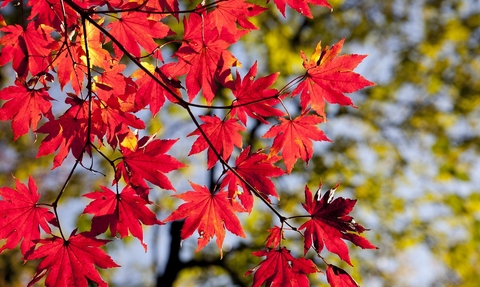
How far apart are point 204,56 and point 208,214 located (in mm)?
551

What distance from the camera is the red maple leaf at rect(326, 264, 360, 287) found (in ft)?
4.15

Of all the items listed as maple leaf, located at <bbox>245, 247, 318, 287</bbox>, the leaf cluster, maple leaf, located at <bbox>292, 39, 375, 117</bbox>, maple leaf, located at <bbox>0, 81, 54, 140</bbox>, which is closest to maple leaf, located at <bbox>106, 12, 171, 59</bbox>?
the leaf cluster

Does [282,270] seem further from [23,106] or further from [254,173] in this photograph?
[23,106]

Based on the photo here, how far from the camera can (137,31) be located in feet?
5.34

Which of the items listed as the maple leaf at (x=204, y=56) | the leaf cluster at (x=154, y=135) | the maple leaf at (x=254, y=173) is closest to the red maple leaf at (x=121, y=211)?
the leaf cluster at (x=154, y=135)

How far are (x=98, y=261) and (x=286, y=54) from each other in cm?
665

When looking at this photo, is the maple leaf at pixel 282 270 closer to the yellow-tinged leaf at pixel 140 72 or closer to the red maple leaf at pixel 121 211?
the red maple leaf at pixel 121 211

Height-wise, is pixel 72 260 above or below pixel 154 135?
below

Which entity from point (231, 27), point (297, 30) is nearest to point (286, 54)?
point (297, 30)

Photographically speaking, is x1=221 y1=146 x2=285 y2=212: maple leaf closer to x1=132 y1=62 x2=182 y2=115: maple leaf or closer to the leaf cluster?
the leaf cluster

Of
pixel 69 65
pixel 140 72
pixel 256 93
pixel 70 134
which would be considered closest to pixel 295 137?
pixel 256 93

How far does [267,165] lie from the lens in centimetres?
145

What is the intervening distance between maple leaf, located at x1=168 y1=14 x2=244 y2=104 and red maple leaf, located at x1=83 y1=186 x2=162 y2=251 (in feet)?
1.38

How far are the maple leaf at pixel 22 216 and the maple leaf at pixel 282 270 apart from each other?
26.4 inches
